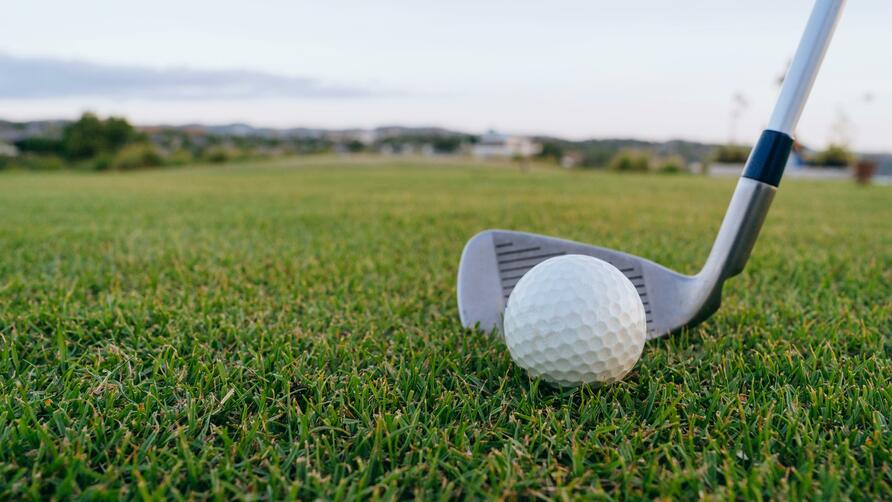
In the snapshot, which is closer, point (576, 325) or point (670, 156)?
point (576, 325)

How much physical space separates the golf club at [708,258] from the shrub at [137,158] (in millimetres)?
30995

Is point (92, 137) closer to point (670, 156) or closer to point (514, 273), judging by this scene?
point (670, 156)

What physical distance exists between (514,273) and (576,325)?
555mm

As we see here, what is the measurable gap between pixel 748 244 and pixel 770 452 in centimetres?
74

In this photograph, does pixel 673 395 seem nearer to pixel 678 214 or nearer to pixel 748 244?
pixel 748 244

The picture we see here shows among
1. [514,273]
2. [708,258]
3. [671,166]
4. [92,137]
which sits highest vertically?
[708,258]

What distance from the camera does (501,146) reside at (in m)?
39.5

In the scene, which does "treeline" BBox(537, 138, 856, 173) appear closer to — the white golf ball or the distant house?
the distant house

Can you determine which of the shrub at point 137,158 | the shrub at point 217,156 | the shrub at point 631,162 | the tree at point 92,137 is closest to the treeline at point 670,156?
the shrub at point 631,162

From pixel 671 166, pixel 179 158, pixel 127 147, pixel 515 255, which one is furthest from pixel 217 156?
pixel 515 255

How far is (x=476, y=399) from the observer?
1451 mm

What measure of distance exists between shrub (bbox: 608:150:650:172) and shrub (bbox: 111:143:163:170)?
24.0 m

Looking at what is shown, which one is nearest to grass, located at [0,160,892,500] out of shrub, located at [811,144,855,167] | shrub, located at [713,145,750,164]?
shrub, located at [713,145,750,164]

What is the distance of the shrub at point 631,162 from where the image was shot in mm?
24531
